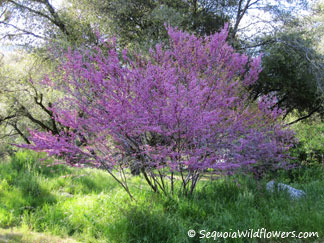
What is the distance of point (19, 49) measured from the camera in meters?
12.1

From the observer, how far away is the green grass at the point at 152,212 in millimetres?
3285

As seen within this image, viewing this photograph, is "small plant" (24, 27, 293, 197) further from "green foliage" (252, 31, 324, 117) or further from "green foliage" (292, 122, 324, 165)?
"green foliage" (252, 31, 324, 117)

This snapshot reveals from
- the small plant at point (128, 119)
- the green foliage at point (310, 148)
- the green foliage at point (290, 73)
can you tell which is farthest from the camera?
the green foliage at point (290, 73)

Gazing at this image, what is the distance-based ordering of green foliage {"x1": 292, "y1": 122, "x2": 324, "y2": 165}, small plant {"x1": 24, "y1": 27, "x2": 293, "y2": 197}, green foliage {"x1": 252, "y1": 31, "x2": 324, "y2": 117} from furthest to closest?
green foliage {"x1": 252, "y1": 31, "x2": 324, "y2": 117} < green foliage {"x1": 292, "y1": 122, "x2": 324, "y2": 165} < small plant {"x1": 24, "y1": 27, "x2": 293, "y2": 197}

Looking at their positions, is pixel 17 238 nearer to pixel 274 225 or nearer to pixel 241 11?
pixel 274 225

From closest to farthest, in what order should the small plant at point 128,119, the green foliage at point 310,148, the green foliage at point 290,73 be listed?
the small plant at point 128,119 → the green foliage at point 310,148 → the green foliage at point 290,73

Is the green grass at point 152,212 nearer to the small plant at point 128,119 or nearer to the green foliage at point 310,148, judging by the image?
the small plant at point 128,119

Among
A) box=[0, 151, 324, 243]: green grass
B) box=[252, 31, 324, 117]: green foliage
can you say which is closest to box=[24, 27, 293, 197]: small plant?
box=[0, 151, 324, 243]: green grass

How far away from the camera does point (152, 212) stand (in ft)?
11.7

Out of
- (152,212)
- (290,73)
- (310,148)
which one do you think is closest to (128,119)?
(152,212)

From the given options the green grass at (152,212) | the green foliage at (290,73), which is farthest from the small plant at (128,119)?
the green foliage at (290,73)

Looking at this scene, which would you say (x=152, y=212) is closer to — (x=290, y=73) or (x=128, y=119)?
(x=128, y=119)

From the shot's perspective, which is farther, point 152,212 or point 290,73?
point 290,73

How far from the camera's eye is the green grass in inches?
129
